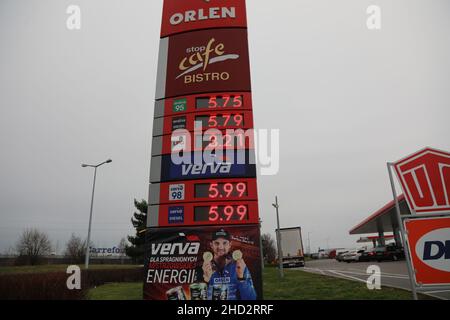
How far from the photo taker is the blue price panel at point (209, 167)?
880cm

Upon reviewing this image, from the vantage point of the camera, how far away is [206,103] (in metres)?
9.66

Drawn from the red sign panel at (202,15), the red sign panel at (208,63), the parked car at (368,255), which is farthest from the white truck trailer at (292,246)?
the red sign panel at (202,15)

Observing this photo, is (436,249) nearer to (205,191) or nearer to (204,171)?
(205,191)

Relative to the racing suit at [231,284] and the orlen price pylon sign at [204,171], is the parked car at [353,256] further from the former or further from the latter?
the racing suit at [231,284]

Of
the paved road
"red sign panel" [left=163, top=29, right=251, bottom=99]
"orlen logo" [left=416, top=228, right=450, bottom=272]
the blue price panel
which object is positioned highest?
"red sign panel" [left=163, top=29, right=251, bottom=99]

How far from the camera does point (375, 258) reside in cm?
2688

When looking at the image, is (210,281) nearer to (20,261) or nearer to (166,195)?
(166,195)

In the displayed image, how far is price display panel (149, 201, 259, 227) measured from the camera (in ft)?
27.3

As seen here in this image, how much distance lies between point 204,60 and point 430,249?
8.59 metres

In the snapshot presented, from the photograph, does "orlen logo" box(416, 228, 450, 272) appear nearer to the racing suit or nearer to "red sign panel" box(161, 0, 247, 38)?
the racing suit

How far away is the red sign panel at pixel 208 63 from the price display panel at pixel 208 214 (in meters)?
3.89

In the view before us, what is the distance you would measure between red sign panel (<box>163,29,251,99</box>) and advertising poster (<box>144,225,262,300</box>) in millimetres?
4764

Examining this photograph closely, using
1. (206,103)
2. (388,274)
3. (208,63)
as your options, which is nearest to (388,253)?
(388,274)

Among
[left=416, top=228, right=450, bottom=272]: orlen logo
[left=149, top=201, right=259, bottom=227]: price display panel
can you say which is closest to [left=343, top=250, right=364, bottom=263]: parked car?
[left=149, top=201, right=259, bottom=227]: price display panel
